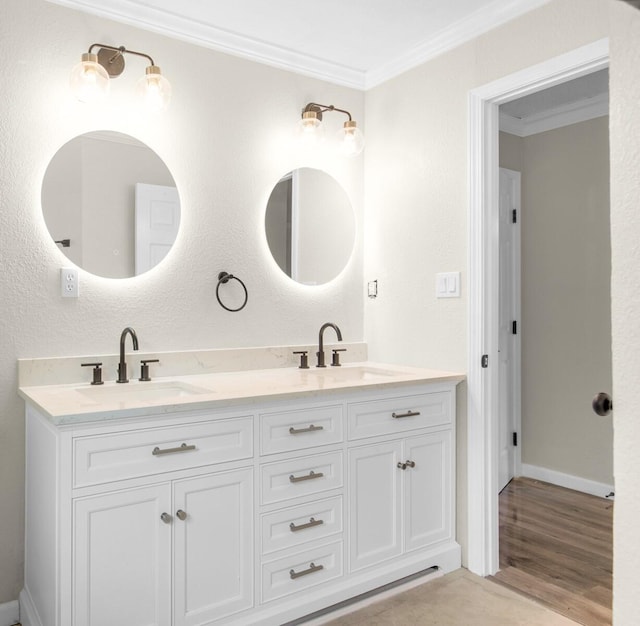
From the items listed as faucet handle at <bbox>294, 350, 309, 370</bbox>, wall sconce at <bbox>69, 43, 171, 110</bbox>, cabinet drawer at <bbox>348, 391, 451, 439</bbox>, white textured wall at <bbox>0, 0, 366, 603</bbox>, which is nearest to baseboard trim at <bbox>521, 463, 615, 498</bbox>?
cabinet drawer at <bbox>348, 391, 451, 439</bbox>

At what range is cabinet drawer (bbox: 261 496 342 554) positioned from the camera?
80.9 inches

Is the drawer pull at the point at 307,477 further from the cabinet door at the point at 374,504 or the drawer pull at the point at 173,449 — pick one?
the drawer pull at the point at 173,449

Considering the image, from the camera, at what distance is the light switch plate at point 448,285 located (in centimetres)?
266

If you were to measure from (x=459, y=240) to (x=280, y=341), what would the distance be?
1.00 metres

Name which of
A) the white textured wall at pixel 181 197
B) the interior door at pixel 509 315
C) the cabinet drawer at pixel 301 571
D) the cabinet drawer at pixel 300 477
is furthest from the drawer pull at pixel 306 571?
the interior door at pixel 509 315

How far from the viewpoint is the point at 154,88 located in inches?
92.0

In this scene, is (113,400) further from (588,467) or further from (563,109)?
(563,109)

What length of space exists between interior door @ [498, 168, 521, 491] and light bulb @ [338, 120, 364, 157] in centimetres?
138

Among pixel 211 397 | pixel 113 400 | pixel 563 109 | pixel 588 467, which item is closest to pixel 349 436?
pixel 211 397

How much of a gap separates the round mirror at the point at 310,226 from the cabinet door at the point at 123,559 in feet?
4.68

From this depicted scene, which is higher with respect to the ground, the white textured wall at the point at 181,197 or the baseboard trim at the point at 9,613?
the white textured wall at the point at 181,197

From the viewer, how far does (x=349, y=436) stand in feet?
7.45

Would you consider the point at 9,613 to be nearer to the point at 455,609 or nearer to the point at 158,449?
the point at 158,449

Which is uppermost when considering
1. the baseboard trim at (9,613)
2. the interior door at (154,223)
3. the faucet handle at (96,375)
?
the interior door at (154,223)
